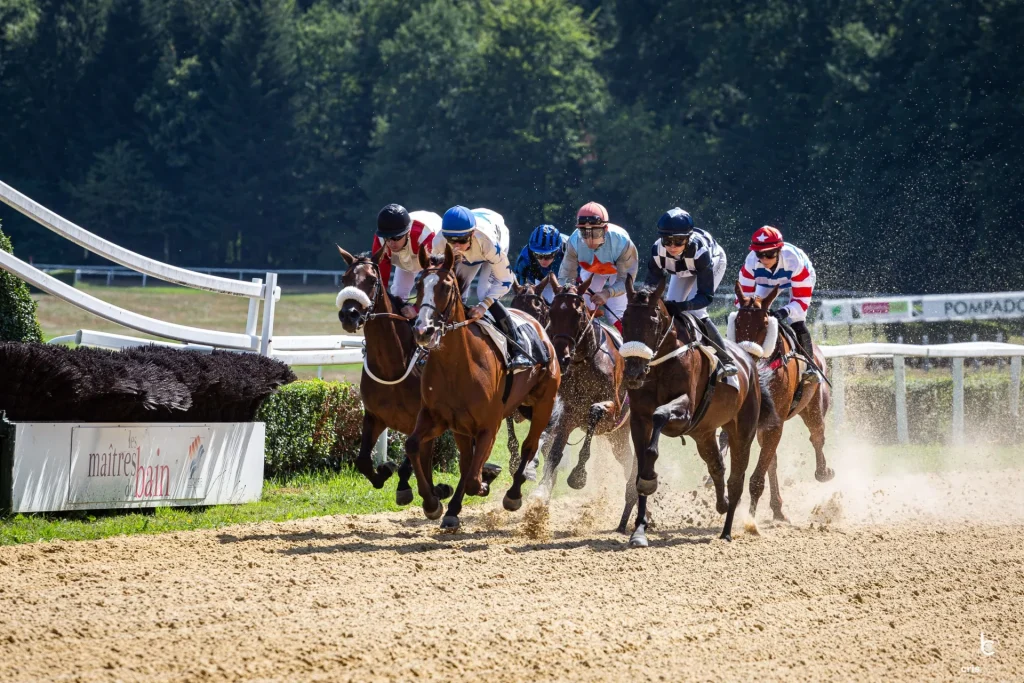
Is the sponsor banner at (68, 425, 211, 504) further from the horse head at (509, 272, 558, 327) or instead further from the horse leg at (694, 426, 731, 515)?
the horse leg at (694, 426, 731, 515)

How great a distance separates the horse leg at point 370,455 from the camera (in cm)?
891

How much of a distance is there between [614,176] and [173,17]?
25.1m

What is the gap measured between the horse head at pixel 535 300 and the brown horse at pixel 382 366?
5.11 ft

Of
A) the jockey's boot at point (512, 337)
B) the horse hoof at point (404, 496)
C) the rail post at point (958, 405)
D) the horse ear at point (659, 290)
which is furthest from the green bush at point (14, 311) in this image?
the rail post at point (958, 405)

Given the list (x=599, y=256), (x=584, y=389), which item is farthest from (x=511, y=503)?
(x=599, y=256)

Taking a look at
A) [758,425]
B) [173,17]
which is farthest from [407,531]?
[173,17]

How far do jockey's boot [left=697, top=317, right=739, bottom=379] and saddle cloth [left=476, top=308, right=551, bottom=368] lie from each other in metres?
1.19

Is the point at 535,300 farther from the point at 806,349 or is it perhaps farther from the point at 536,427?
the point at 806,349

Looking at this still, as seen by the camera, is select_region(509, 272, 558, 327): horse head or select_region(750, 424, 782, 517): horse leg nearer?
Result: select_region(750, 424, 782, 517): horse leg

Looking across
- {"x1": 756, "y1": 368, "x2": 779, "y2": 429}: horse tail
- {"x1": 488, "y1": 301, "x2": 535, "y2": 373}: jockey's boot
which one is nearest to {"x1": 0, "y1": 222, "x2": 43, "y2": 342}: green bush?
Result: {"x1": 488, "y1": 301, "x2": 535, "y2": 373}: jockey's boot

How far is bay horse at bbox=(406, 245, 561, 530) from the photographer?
8094 mm

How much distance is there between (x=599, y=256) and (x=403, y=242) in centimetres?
198

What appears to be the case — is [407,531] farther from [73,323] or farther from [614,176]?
[614,176]

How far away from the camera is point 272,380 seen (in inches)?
388
